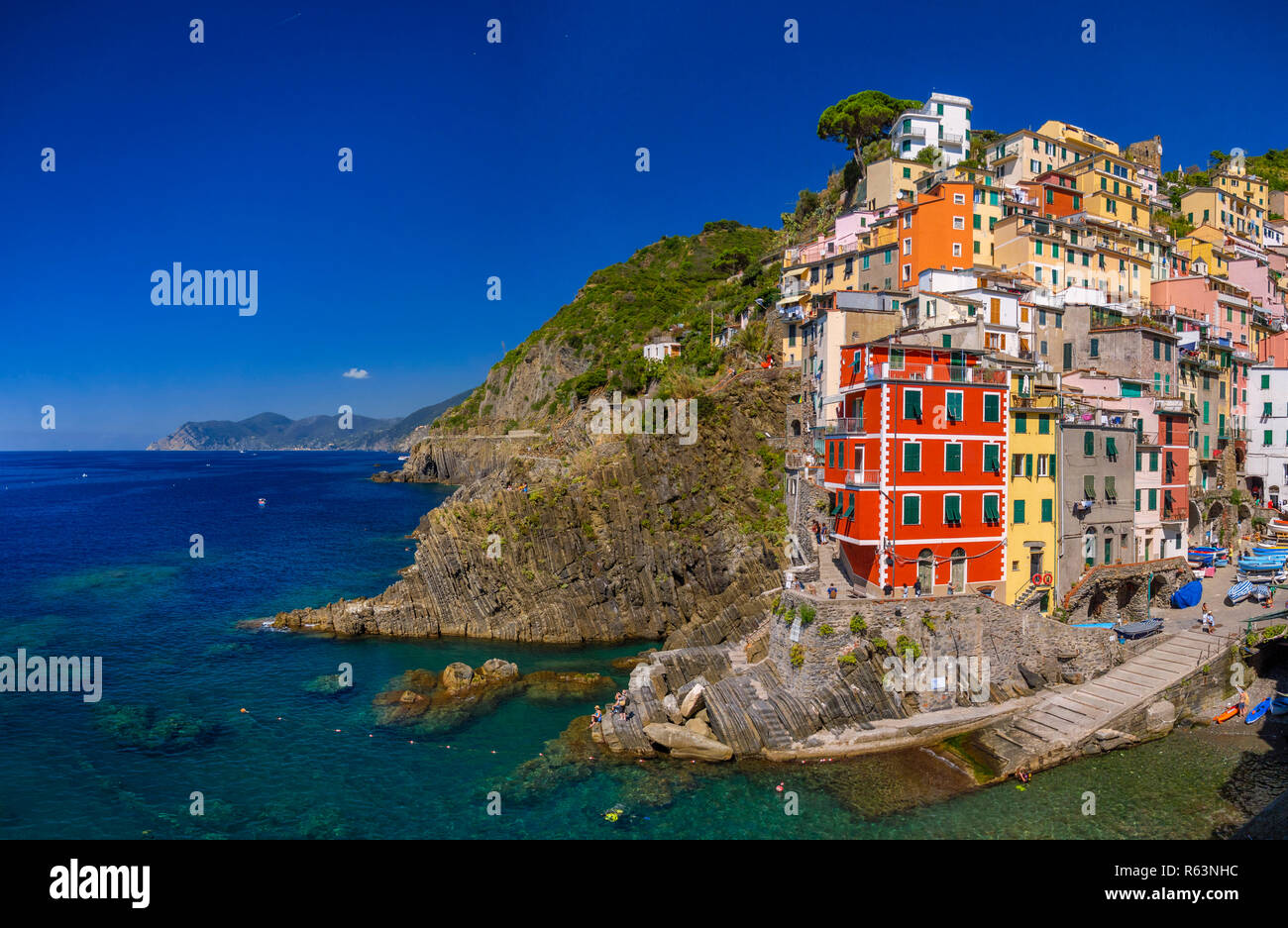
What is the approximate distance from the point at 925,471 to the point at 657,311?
77810 millimetres

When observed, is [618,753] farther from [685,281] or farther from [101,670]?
[685,281]

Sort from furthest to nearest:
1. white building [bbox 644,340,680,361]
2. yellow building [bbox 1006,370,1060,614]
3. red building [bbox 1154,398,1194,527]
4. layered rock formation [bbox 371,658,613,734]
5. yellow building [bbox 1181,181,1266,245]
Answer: white building [bbox 644,340,680,361], yellow building [bbox 1181,181,1266,245], red building [bbox 1154,398,1194,527], yellow building [bbox 1006,370,1060,614], layered rock formation [bbox 371,658,613,734]

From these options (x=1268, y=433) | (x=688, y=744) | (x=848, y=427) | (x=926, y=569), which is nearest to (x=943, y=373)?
(x=848, y=427)

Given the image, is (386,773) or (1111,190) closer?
(386,773)

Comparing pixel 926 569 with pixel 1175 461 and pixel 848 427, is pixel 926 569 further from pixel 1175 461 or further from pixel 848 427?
pixel 1175 461

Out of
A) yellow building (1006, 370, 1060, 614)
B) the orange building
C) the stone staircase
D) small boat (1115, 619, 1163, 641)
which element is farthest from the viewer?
the orange building

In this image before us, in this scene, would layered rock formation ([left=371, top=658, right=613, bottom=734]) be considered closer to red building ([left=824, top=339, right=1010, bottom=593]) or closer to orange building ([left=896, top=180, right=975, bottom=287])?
red building ([left=824, top=339, right=1010, bottom=593])

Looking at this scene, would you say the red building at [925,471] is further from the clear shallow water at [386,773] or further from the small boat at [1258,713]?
the small boat at [1258,713]

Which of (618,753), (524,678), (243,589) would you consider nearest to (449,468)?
(243,589)

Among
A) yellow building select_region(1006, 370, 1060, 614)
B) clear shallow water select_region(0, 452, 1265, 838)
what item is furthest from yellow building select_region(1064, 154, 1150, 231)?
clear shallow water select_region(0, 452, 1265, 838)

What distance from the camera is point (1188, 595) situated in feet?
125

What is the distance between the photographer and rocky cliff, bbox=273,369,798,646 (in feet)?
155

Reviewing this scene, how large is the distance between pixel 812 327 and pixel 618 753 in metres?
31.8

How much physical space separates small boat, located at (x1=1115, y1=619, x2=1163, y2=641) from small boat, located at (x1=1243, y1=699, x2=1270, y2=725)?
4717 mm
